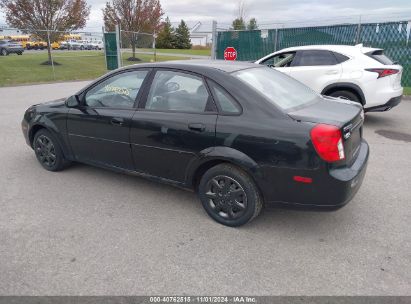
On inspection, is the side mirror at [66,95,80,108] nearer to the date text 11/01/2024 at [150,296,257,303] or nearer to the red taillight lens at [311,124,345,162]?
the date text 11/01/2024 at [150,296,257,303]

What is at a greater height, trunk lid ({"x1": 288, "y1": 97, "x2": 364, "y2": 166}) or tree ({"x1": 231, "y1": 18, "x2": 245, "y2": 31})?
tree ({"x1": 231, "y1": 18, "x2": 245, "y2": 31})

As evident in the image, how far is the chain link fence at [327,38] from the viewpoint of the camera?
Answer: 442 inches

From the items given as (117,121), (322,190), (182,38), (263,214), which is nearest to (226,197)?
(263,214)

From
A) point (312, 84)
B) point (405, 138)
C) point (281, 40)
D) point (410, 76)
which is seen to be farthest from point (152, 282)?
point (281, 40)

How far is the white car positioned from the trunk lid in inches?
148

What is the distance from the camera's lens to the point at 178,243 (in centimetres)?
315

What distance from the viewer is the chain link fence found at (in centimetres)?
1123

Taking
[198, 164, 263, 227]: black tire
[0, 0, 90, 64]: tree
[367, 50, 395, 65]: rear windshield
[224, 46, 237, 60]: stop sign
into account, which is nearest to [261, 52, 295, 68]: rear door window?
[367, 50, 395, 65]: rear windshield

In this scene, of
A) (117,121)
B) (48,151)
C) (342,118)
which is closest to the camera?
(342,118)

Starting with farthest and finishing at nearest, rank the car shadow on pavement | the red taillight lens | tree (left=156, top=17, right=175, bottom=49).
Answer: tree (left=156, top=17, right=175, bottom=49) → the car shadow on pavement → the red taillight lens

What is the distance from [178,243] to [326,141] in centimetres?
157

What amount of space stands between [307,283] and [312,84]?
582 centimetres

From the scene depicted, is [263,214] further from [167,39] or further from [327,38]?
[167,39]

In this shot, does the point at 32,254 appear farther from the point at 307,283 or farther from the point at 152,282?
the point at 307,283
